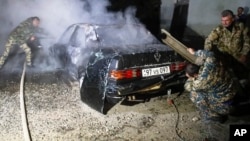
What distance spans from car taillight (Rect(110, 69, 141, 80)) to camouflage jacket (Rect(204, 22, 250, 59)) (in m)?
1.90

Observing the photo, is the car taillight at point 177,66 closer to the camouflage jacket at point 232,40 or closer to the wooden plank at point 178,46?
the wooden plank at point 178,46

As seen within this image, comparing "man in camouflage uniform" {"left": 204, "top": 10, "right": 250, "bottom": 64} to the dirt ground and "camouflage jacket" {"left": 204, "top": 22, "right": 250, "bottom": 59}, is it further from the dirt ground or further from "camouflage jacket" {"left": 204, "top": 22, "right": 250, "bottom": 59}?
the dirt ground

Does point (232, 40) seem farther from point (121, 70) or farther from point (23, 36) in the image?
point (23, 36)

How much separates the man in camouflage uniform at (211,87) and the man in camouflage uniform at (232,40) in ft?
4.22

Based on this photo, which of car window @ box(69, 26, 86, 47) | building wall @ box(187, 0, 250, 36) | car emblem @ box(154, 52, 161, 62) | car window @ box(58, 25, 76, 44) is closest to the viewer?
car emblem @ box(154, 52, 161, 62)

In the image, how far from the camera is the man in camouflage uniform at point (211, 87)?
4.14m

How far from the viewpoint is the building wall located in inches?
425

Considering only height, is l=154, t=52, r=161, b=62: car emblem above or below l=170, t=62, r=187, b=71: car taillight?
above

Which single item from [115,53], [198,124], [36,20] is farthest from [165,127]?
[36,20]

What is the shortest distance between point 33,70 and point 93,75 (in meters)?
3.32

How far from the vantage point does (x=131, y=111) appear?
4.96 metres

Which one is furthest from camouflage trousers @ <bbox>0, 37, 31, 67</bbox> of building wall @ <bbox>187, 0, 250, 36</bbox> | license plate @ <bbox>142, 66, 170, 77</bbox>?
building wall @ <bbox>187, 0, 250, 36</bbox>

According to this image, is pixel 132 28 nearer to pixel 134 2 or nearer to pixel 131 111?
pixel 131 111

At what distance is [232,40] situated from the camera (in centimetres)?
544
